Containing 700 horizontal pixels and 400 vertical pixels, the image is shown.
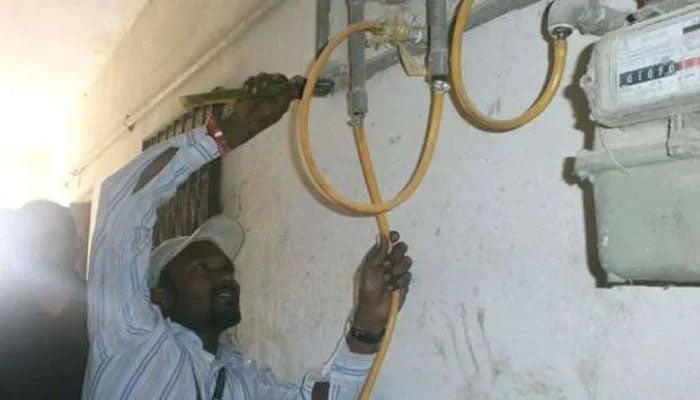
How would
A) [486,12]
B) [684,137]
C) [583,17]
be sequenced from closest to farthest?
[684,137], [583,17], [486,12]

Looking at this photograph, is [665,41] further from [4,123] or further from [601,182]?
[4,123]

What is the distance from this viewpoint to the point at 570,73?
759mm

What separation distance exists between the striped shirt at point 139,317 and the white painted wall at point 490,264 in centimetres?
17

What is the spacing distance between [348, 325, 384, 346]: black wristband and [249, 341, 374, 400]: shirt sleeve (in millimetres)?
32

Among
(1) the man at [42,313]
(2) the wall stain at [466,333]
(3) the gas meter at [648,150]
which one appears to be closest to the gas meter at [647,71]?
(3) the gas meter at [648,150]

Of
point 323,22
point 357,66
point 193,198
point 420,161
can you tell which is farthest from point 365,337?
point 193,198

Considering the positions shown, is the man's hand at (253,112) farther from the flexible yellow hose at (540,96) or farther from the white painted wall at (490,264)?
the flexible yellow hose at (540,96)

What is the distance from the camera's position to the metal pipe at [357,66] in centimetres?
101

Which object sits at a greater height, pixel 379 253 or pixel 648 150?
pixel 648 150

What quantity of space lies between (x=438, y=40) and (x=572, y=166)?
24 centimetres

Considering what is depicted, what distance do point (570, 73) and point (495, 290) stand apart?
0.98ft

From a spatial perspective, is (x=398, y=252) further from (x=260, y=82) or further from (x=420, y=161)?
(x=260, y=82)

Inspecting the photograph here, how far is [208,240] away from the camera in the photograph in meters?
1.34

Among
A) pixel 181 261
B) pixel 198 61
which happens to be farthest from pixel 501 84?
pixel 198 61
